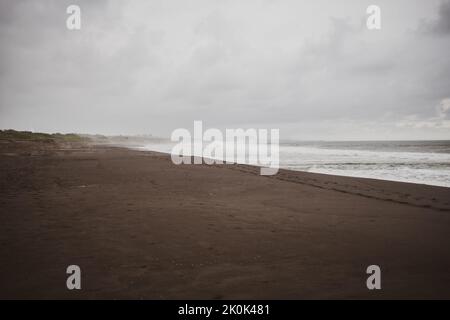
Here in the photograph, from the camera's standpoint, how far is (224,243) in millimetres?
6238

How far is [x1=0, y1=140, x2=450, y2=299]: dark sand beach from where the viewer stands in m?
4.39

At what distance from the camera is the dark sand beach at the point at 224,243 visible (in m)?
4.39

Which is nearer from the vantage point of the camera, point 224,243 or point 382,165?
point 224,243

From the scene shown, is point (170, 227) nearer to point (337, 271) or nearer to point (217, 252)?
point (217, 252)

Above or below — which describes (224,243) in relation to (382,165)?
below

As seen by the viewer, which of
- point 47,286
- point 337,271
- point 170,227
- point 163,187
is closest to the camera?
point 47,286

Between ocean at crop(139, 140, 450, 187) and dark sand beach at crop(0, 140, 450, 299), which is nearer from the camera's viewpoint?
dark sand beach at crop(0, 140, 450, 299)

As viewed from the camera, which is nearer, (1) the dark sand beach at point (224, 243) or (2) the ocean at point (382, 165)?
(1) the dark sand beach at point (224, 243)

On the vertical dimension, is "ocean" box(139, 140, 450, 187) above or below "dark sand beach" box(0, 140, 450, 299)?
above

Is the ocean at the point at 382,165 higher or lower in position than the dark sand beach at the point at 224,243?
higher

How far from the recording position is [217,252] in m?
5.74
